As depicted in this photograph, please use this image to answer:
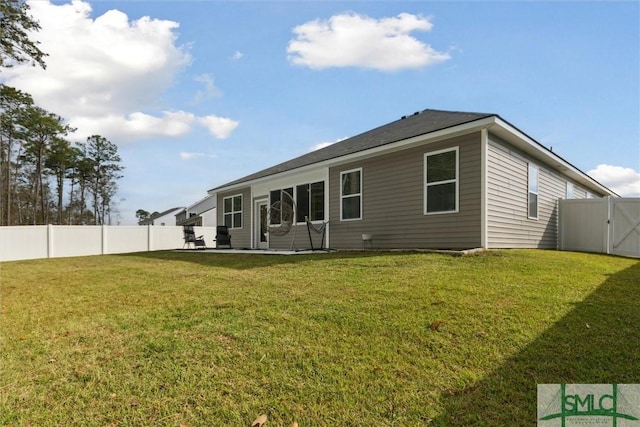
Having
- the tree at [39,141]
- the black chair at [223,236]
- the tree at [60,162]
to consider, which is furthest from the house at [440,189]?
the tree at [60,162]

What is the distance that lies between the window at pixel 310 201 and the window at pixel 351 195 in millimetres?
888

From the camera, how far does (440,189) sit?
27.6 feet

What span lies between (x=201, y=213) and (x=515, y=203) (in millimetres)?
27500

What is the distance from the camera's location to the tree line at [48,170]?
74.7 ft

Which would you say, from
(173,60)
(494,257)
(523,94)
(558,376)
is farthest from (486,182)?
(173,60)

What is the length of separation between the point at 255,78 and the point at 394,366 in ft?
26.7

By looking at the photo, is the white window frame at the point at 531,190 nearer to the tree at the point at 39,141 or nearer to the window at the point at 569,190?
the window at the point at 569,190

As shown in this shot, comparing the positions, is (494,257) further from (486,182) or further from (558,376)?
(558,376)

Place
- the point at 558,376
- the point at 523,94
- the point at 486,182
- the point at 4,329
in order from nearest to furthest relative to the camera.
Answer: the point at 558,376
the point at 4,329
the point at 486,182
the point at 523,94

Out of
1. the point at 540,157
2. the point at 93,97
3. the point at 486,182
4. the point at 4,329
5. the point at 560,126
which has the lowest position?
the point at 4,329

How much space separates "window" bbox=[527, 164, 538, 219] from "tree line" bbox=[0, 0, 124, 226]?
78.8 ft

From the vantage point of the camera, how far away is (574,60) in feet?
26.2

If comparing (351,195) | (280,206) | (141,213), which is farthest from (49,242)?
(141,213)

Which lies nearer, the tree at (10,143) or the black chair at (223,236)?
the black chair at (223,236)
